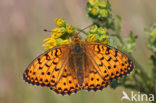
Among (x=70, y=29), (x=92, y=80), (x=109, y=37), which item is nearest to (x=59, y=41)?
(x=70, y=29)

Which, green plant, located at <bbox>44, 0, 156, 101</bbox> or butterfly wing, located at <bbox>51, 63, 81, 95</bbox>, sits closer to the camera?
butterfly wing, located at <bbox>51, 63, 81, 95</bbox>

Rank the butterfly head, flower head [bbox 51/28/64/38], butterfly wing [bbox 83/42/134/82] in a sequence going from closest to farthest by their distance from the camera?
butterfly wing [bbox 83/42/134/82] < the butterfly head < flower head [bbox 51/28/64/38]

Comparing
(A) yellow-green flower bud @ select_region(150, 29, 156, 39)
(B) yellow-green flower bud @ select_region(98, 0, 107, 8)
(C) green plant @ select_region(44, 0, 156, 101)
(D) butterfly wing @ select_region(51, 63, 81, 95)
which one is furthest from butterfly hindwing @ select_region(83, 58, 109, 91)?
(A) yellow-green flower bud @ select_region(150, 29, 156, 39)

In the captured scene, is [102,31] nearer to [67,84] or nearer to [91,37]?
[91,37]

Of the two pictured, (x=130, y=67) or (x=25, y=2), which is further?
(x=25, y=2)

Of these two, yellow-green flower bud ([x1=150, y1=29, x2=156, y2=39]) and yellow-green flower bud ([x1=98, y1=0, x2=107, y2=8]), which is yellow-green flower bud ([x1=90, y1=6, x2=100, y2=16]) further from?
yellow-green flower bud ([x1=150, y1=29, x2=156, y2=39])

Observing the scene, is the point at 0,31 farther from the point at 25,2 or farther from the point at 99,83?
the point at 99,83

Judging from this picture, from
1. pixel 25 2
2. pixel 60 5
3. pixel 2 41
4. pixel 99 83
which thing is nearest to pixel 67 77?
pixel 99 83

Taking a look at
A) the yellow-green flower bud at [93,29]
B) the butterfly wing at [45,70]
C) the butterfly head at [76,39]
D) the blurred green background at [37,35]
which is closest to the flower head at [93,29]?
the yellow-green flower bud at [93,29]

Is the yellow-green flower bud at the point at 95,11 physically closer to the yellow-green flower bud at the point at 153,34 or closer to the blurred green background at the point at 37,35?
the yellow-green flower bud at the point at 153,34
